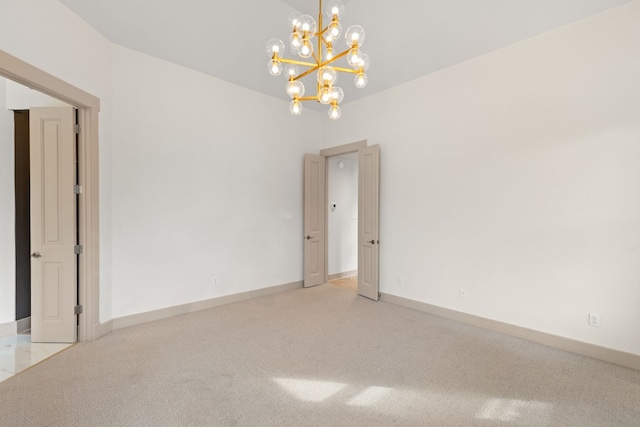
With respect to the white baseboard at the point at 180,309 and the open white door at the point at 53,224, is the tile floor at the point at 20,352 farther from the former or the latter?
the white baseboard at the point at 180,309

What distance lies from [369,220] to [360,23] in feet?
9.05

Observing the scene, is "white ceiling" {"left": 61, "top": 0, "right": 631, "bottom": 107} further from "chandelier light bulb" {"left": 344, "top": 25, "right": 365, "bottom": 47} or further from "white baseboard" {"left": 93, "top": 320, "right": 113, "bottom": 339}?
"white baseboard" {"left": 93, "top": 320, "right": 113, "bottom": 339}

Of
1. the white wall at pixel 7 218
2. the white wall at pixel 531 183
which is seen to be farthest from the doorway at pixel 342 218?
the white wall at pixel 7 218

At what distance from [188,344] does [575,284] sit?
4.04m

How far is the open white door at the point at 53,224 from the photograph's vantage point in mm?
3186

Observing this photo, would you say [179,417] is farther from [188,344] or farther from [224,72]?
[224,72]

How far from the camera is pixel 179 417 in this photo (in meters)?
2.04

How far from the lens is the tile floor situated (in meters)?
2.70

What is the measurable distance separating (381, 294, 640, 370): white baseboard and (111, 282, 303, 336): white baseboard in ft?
7.39

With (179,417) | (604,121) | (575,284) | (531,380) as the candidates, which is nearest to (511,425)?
(531,380)

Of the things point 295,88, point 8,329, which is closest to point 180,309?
point 8,329

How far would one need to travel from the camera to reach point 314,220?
564cm

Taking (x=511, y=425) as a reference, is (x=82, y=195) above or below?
above

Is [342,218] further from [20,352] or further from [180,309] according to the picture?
[20,352]
